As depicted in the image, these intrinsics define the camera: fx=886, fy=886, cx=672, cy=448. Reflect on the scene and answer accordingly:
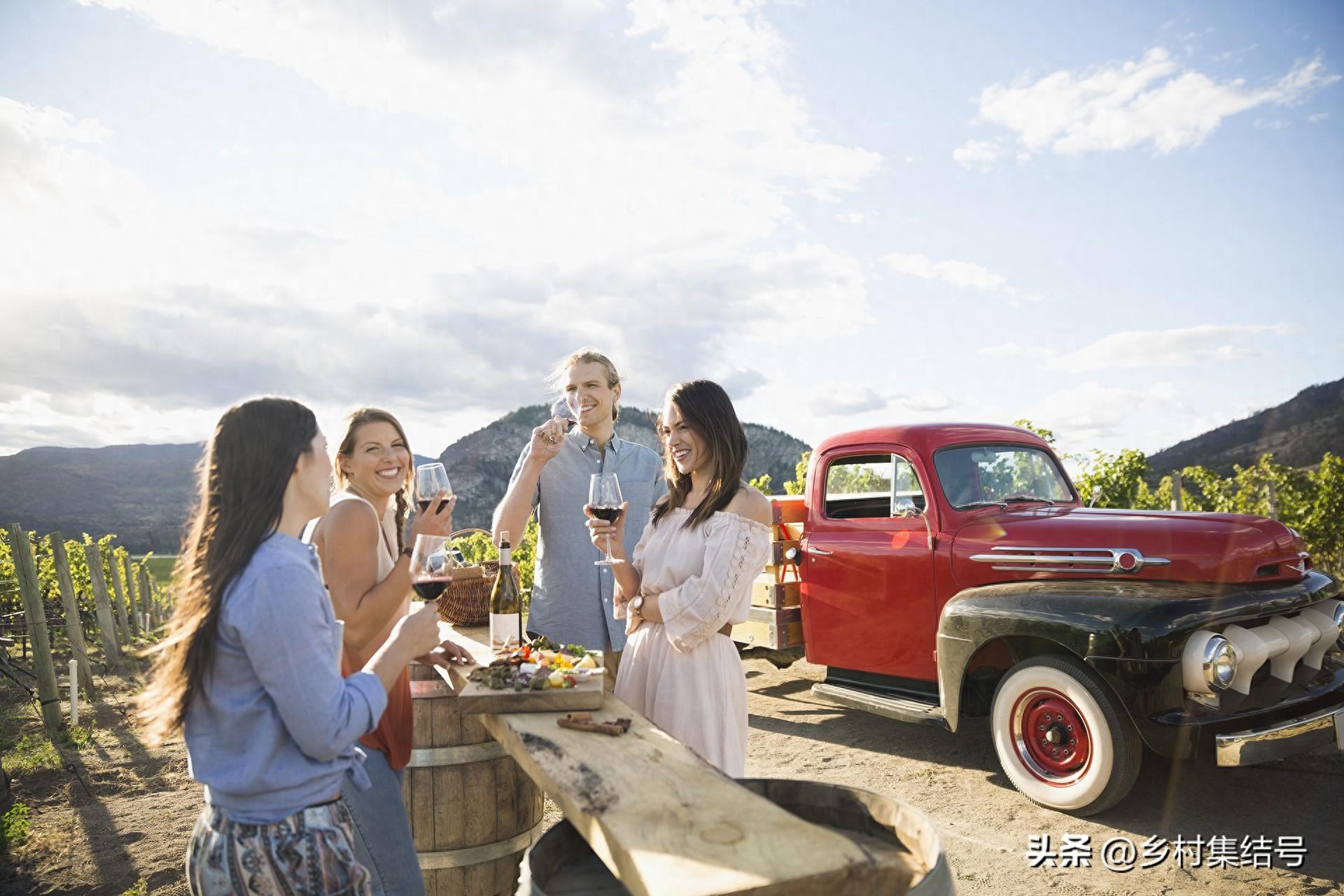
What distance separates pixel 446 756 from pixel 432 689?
239 mm

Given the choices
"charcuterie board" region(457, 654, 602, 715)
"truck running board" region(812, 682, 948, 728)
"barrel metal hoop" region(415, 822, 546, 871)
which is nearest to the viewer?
"charcuterie board" region(457, 654, 602, 715)

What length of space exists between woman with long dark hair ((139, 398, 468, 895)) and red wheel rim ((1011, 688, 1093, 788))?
13.8ft

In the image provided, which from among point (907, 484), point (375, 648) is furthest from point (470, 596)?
point (907, 484)

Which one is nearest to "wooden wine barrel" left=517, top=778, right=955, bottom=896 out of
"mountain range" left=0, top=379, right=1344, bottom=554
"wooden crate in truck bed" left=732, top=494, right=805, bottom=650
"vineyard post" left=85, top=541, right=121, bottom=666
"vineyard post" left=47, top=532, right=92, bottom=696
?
"wooden crate in truck bed" left=732, top=494, right=805, bottom=650

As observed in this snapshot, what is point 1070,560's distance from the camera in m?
5.25

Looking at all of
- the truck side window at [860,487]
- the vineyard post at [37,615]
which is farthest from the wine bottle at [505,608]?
the vineyard post at [37,615]

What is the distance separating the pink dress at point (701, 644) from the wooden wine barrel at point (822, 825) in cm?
84

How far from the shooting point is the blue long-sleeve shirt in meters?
1.65

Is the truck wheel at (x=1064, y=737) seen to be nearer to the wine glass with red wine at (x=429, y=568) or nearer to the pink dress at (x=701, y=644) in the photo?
the pink dress at (x=701, y=644)

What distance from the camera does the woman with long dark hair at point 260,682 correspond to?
166 centimetres

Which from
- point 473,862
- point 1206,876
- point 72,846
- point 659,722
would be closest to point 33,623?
point 72,846

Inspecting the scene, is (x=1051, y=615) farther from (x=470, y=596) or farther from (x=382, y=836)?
(x=382, y=836)

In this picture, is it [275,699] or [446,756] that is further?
[446,756]

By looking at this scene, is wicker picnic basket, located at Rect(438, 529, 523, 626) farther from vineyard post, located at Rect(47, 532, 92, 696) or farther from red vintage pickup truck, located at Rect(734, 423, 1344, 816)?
vineyard post, located at Rect(47, 532, 92, 696)
